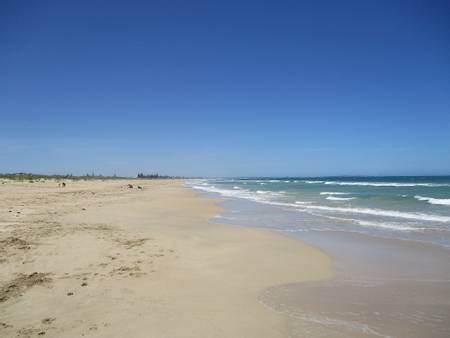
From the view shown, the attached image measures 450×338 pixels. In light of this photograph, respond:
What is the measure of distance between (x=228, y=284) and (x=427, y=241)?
7161mm

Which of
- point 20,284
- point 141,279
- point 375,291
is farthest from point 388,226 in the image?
point 20,284

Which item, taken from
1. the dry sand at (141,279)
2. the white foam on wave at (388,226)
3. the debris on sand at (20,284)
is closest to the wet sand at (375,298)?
the dry sand at (141,279)

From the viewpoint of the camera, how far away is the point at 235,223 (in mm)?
14391

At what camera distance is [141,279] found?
6.11m

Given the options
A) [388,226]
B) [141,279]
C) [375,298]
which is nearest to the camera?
[375,298]

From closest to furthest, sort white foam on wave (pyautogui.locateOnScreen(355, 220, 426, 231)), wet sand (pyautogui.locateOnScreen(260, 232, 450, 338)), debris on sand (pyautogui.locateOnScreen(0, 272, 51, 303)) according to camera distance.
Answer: wet sand (pyautogui.locateOnScreen(260, 232, 450, 338))
debris on sand (pyautogui.locateOnScreen(0, 272, 51, 303))
white foam on wave (pyautogui.locateOnScreen(355, 220, 426, 231))

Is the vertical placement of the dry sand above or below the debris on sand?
below

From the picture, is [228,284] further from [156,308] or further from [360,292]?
[360,292]

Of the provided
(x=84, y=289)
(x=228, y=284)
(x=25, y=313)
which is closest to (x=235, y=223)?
(x=228, y=284)

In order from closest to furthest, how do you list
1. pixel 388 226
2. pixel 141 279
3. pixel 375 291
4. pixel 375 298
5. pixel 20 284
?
1. pixel 375 298
2. pixel 20 284
3. pixel 375 291
4. pixel 141 279
5. pixel 388 226

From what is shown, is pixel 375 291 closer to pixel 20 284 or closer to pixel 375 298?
pixel 375 298

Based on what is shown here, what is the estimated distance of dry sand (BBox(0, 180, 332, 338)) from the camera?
14.2ft

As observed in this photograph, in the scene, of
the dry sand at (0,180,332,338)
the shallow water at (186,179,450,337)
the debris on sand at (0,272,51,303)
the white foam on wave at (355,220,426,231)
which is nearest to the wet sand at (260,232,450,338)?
the shallow water at (186,179,450,337)

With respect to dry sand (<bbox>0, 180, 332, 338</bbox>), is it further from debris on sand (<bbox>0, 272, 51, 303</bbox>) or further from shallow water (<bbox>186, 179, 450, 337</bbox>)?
shallow water (<bbox>186, 179, 450, 337</bbox>)
